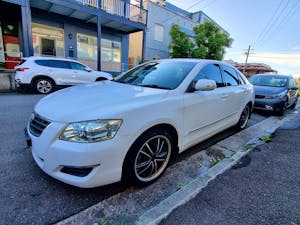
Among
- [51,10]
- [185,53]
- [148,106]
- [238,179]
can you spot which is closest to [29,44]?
[51,10]

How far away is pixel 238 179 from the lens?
8.04 feet

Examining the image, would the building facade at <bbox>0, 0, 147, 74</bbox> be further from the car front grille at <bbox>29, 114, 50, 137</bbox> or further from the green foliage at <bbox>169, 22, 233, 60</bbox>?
the car front grille at <bbox>29, 114, 50, 137</bbox>

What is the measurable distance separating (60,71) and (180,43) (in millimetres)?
11727

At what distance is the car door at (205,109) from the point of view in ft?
8.58

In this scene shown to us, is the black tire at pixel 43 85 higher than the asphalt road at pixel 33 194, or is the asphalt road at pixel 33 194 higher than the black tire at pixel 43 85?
the black tire at pixel 43 85

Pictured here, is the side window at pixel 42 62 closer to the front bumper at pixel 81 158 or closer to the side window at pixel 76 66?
the side window at pixel 76 66

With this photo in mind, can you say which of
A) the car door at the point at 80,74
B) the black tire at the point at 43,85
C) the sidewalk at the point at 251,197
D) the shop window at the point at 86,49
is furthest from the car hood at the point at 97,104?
the shop window at the point at 86,49

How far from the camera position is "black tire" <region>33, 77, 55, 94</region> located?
25.2 ft

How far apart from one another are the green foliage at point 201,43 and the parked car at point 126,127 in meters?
14.8

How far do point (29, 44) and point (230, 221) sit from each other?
1052 centimetres

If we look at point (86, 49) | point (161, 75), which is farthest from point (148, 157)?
point (86, 49)

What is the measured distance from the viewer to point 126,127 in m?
1.85

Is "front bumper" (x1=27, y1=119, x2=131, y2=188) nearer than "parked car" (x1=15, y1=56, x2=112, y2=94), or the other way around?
"front bumper" (x1=27, y1=119, x2=131, y2=188)

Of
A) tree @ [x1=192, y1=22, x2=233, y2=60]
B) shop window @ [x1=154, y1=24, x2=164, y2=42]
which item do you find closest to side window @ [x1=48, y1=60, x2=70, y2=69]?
shop window @ [x1=154, y1=24, x2=164, y2=42]
